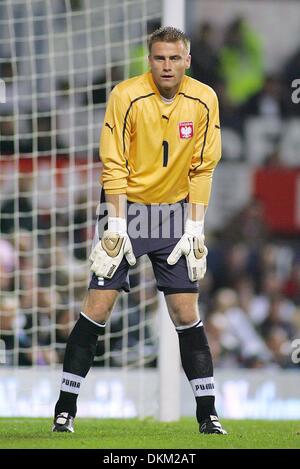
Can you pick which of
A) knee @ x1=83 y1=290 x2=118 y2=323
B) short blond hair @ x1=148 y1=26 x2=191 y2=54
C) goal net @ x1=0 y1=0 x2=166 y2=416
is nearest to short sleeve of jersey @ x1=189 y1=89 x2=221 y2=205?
short blond hair @ x1=148 y1=26 x2=191 y2=54

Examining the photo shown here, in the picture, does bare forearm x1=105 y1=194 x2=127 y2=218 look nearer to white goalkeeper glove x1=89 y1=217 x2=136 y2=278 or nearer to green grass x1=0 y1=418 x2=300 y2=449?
white goalkeeper glove x1=89 y1=217 x2=136 y2=278

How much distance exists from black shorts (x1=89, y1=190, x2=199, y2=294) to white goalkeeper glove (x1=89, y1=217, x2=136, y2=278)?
7 centimetres

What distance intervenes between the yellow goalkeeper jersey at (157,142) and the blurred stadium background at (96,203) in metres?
2.54

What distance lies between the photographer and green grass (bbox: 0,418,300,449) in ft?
20.2

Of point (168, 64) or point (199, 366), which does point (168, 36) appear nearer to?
point (168, 64)

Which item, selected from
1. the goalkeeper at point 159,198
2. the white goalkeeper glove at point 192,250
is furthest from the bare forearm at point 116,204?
the white goalkeeper glove at point 192,250

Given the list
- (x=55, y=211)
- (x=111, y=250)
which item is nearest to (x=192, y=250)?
(x=111, y=250)

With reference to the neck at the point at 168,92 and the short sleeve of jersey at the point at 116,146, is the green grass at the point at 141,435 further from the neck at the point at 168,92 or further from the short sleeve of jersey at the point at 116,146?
the neck at the point at 168,92

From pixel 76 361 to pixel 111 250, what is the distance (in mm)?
630

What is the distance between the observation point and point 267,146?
56.8 ft

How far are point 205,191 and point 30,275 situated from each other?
482 cm

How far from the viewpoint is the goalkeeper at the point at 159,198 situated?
6.55 m

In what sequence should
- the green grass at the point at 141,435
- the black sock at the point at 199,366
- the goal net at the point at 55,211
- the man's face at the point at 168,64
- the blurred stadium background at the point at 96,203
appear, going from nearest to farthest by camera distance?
the green grass at the point at 141,435 → the man's face at the point at 168,64 → the black sock at the point at 199,366 → the blurred stadium background at the point at 96,203 → the goal net at the point at 55,211

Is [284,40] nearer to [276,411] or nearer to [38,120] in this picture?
[38,120]
